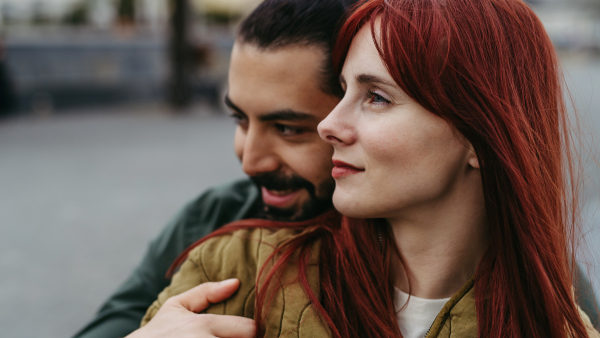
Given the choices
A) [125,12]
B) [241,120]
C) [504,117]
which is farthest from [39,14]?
[504,117]

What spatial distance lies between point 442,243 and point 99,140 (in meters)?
8.43

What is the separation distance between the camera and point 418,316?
1.72 m

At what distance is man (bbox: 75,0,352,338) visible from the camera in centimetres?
209

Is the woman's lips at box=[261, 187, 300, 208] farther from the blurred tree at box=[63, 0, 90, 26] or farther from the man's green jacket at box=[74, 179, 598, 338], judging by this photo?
the blurred tree at box=[63, 0, 90, 26]

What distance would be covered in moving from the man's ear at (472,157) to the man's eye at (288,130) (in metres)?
0.74

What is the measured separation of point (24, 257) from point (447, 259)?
4076mm

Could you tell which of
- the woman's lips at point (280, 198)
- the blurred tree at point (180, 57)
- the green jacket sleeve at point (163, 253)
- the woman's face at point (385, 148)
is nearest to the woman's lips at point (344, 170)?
the woman's face at point (385, 148)

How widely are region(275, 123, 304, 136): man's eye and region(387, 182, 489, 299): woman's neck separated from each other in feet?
1.88

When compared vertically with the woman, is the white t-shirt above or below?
below

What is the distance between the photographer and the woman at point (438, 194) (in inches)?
59.5

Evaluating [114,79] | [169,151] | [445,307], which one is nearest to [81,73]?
[114,79]

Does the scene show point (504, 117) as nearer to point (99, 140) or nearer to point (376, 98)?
point (376, 98)

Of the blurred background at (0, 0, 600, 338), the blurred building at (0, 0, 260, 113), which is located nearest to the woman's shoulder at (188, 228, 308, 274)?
the blurred background at (0, 0, 600, 338)

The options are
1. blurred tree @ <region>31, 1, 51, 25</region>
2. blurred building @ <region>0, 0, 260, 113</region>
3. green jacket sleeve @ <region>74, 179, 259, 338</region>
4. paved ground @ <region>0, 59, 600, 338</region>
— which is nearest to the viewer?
green jacket sleeve @ <region>74, 179, 259, 338</region>
